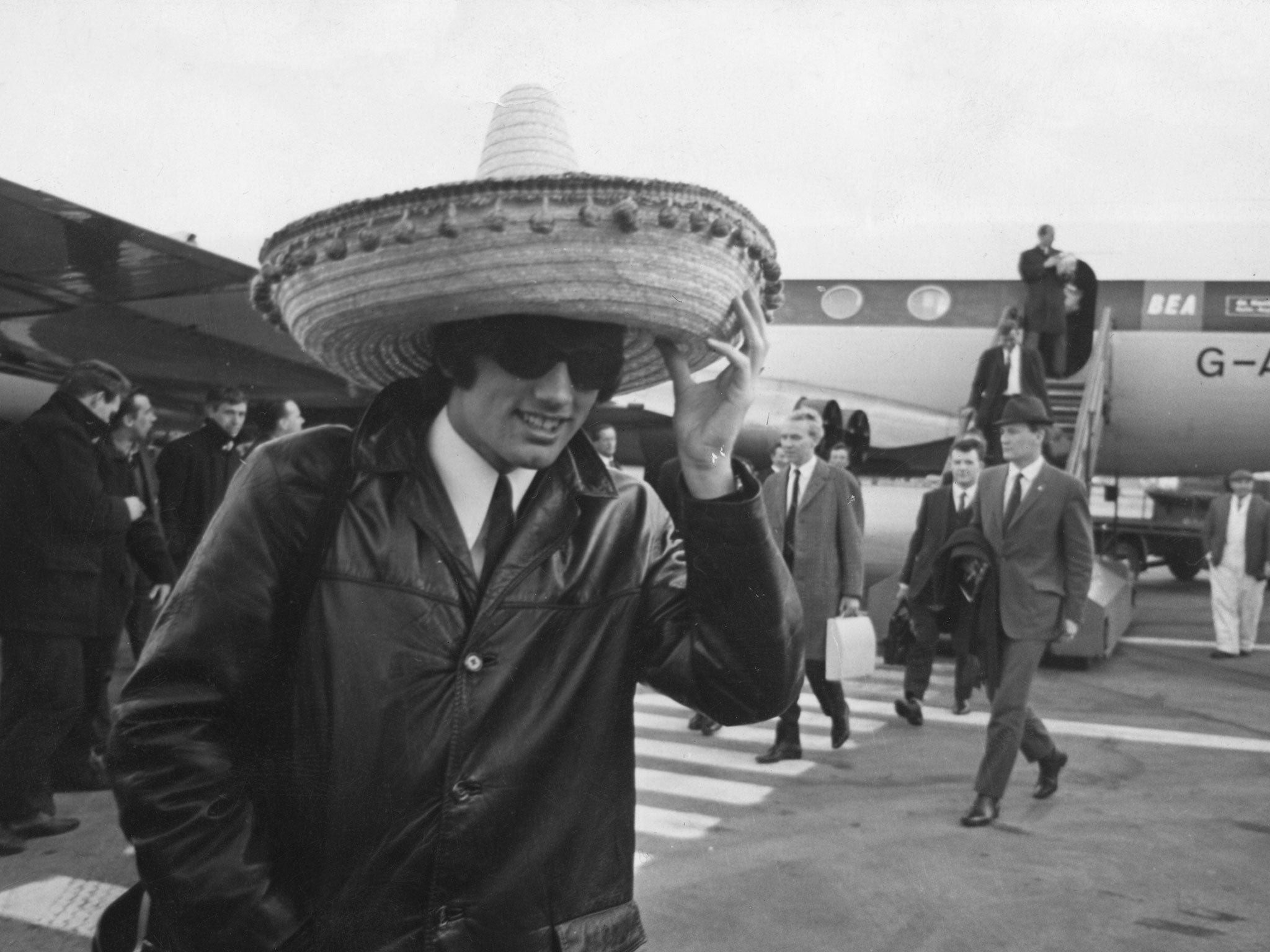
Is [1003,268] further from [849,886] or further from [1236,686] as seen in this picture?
[849,886]

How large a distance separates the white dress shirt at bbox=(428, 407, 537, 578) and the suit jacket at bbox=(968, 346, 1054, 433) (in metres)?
10.9

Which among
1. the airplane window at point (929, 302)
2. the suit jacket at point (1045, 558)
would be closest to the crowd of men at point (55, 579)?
the suit jacket at point (1045, 558)

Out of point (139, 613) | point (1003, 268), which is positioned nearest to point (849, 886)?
point (139, 613)

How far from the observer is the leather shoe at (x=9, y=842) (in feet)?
15.9

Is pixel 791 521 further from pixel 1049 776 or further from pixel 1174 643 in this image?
pixel 1174 643

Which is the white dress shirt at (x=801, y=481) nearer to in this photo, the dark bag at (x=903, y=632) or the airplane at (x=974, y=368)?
the dark bag at (x=903, y=632)

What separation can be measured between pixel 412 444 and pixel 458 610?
11.1 inches

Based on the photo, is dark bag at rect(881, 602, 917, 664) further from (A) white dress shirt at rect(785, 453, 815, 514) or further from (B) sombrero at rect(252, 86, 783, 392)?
(B) sombrero at rect(252, 86, 783, 392)

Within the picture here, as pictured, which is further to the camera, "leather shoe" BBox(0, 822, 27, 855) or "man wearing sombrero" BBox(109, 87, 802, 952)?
"leather shoe" BBox(0, 822, 27, 855)

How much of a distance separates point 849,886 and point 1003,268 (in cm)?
1147

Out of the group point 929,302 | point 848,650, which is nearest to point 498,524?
point 848,650

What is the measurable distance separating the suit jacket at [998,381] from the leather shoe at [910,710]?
4.85 m

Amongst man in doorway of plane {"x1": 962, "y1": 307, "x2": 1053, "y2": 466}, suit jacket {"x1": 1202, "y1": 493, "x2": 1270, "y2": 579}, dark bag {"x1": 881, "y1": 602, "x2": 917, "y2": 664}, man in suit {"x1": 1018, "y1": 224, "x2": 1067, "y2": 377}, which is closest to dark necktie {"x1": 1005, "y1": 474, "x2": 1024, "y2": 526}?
dark bag {"x1": 881, "y1": 602, "x2": 917, "y2": 664}

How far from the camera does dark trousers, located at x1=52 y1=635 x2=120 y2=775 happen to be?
544cm
